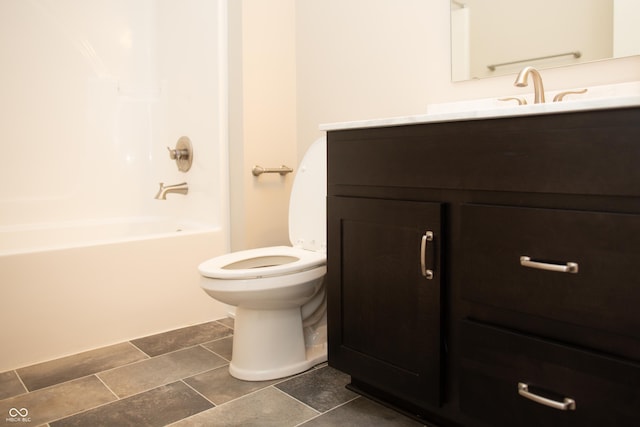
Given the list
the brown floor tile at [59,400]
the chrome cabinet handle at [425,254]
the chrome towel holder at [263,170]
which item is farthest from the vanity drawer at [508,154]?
the brown floor tile at [59,400]

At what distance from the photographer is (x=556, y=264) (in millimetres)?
985

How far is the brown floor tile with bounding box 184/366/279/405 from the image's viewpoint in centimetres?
162

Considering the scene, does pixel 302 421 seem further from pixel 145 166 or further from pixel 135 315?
pixel 145 166

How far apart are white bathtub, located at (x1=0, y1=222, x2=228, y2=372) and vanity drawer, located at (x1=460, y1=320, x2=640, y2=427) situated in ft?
5.00

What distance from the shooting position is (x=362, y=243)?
55.3 inches

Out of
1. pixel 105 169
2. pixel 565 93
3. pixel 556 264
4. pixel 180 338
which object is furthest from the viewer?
pixel 105 169

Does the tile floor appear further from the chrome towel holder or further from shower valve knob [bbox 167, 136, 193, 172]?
shower valve knob [bbox 167, 136, 193, 172]

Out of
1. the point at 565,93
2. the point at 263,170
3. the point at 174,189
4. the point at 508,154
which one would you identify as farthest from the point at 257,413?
the point at 174,189

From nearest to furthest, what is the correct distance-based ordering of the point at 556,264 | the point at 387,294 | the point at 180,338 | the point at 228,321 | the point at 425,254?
the point at 556,264
the point at 425,254
the point at 387,294
the point at 180,338
the point at 228,321

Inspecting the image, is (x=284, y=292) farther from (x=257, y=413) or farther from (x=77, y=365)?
(x=77, y=365)

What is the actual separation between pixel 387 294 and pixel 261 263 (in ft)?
2.45

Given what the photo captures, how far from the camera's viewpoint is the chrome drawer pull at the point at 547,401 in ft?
3.17

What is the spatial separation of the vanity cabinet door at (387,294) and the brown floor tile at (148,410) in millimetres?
494

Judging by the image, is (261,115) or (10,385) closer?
(10,385)
